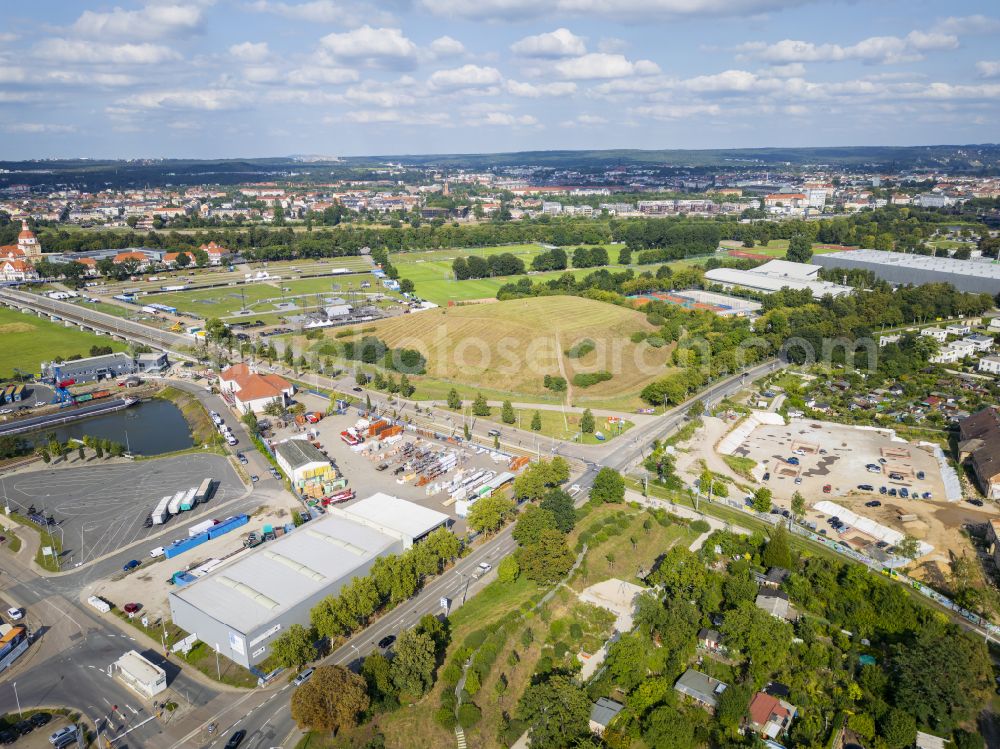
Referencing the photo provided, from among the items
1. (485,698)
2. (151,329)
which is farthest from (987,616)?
(151,329)

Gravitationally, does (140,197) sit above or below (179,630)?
above

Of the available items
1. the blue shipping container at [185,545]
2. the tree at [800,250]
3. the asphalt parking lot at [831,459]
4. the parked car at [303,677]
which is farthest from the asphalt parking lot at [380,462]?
the tree at [800,250]

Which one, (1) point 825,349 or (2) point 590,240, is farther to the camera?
(2) point 590,240

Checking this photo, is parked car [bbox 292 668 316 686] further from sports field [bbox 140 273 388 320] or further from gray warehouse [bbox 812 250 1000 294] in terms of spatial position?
gray warehouse [bbox 812 250 1000 294]

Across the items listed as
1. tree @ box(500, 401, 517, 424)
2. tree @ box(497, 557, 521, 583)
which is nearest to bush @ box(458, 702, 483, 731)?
tree @ box(497, 557, 521, 583)

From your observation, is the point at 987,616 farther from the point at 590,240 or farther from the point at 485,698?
the point at 590,240

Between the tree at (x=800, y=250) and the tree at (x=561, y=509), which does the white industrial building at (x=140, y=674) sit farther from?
the tree at (x=800, y=250)
